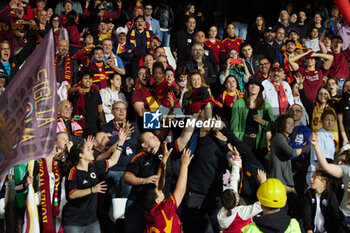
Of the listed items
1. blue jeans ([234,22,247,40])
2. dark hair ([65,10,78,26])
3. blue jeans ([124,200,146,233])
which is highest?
dark hair ([65,10,78,26])

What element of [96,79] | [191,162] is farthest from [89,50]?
[191,162]

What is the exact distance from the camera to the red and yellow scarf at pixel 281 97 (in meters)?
8.92

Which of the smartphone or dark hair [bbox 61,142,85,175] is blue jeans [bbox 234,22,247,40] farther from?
dark hair [bbox 61,142,85,175]

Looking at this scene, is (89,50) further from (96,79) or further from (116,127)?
(116,127)

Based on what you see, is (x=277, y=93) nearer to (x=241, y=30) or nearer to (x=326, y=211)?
(x=326, y=211)

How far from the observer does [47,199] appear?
673 cm

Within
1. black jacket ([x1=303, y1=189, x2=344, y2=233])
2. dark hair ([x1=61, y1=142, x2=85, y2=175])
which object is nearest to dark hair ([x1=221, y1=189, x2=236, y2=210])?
black jacket ([x1=303, y1=189, x2=344, y2=233])

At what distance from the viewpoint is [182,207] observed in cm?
686

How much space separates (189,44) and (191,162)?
4.51 meters

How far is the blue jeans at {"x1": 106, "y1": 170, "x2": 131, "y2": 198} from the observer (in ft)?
23.8

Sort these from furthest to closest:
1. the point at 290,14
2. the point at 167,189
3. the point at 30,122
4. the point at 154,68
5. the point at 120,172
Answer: the point at 290,14, the point at 154,68, the point at 120,172, the point at 167,189, the point at 30,122

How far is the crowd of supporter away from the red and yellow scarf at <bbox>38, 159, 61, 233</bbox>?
0.04 feet

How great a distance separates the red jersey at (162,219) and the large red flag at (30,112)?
4.86 ft

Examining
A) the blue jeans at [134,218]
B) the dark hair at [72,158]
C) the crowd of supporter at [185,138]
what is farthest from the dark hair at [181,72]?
the blue jeans at [134,218]
